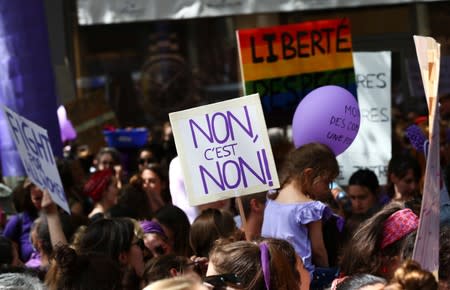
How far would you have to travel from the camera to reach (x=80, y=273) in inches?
173

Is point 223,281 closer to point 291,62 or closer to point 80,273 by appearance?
point 80,273

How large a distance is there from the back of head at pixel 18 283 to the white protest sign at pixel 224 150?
1396mm

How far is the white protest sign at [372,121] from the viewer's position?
8.50m

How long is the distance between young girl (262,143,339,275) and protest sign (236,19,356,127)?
2.53 m

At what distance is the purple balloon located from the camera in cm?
660

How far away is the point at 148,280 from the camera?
4.68m

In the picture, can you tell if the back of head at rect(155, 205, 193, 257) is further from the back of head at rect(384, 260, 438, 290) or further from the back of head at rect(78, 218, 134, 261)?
the back of head at rect(384, 260, 438, 290)

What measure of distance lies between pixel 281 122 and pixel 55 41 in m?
4.57

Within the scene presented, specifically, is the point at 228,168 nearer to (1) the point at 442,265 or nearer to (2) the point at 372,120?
(1) the point at 442,265

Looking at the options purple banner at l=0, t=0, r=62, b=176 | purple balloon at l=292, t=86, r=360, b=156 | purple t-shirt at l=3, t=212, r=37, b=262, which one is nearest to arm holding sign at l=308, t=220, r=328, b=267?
purple balloon at l=292, t=86, r=360, b=156

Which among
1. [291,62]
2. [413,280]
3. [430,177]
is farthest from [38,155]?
[413,280]

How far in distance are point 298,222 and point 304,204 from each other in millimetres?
95

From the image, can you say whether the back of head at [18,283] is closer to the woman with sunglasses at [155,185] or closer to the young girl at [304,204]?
the young girl at [304,204]

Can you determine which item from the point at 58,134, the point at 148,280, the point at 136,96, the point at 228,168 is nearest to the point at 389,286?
the point at 148,280
